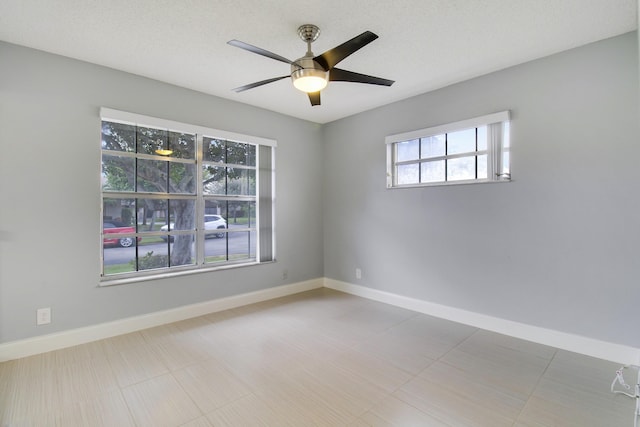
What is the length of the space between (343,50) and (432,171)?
216cm

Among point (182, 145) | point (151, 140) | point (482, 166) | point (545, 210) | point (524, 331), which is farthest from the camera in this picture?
point (182, 145)

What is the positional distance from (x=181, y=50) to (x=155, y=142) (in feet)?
3.79

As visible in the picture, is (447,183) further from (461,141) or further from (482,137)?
(482,137)

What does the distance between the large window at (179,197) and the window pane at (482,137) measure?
2697mm

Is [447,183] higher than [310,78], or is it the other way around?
[310,78]

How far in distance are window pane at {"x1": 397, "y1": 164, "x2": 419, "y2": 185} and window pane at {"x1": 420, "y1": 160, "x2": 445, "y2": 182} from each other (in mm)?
88

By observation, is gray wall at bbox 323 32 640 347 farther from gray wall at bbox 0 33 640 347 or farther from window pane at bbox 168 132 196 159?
window pane at bbox 168 132 196 159

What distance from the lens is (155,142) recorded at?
11.1 feet

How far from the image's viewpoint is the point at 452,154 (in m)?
3.47

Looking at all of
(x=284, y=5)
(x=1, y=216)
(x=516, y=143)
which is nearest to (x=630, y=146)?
(x=516, y=143)

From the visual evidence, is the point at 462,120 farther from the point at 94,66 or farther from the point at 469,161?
the point at 94,66

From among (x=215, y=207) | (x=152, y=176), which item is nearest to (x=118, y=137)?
(x=152, y=176)

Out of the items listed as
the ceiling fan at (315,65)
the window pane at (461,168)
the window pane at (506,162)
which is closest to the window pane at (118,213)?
the ceiling fan at (315,65)

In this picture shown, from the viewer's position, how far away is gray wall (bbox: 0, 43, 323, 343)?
100 inches
